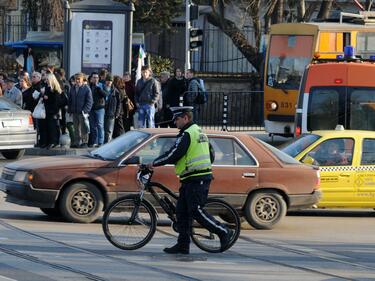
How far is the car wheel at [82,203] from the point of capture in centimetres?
1432

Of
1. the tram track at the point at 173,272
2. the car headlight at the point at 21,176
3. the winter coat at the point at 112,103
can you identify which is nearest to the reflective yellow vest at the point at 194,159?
the tram track at the point at 173,272

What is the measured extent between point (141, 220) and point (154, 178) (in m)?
2.23

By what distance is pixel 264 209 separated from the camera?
1481 cm

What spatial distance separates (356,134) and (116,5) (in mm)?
10731

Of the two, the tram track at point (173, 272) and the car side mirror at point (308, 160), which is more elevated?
the car side mirror at point (308, 160)

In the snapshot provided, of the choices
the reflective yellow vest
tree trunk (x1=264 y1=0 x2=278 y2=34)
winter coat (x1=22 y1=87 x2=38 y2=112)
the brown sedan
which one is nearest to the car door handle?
the brown sedan

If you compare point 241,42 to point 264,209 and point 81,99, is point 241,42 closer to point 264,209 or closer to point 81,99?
point 81,99

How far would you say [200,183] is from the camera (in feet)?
39.2

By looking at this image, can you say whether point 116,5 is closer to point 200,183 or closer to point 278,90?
point 278,90

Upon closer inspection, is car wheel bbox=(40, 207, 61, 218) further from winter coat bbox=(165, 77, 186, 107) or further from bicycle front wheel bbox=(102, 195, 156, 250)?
winter coat bbox=(165, 77, 186, 107)

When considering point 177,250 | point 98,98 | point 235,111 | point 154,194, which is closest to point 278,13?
point 235,111

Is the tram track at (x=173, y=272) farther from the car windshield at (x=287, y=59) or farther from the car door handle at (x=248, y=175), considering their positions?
the car windshield at (x=287, y=59)

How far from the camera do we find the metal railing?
32.2 m

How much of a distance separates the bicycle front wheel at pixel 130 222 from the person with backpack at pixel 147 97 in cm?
1203
